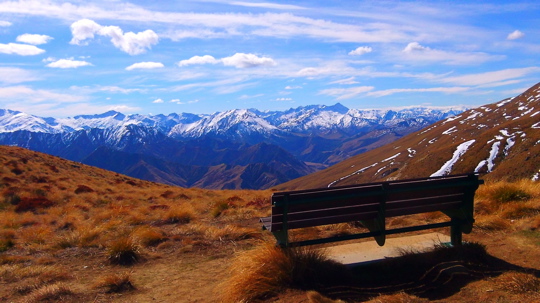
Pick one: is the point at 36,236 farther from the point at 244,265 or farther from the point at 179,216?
the point at 244,265

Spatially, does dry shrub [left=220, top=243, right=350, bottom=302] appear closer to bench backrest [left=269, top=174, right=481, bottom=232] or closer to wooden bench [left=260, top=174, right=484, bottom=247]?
wooden bench [left=260, top=174, right=484, bottom=247]

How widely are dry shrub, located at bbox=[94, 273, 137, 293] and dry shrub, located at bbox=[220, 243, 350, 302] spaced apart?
1.83 meters

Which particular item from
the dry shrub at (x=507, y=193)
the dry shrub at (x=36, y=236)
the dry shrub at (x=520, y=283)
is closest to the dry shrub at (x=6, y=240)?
the dry shrub at (x=36, y=236)

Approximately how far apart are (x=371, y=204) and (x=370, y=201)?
58 millimetres

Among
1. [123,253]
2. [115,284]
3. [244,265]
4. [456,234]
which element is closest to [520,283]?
[456,234]

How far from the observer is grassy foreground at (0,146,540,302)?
5.77 m

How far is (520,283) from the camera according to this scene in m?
5.46

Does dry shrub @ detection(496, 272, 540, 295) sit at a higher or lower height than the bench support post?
lower

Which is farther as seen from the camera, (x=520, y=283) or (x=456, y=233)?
(x=456, y=233)

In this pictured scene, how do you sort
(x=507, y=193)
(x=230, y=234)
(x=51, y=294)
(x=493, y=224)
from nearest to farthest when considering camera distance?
(x=51, y=294)
(x=493, y=224)
(x=230, y=234)
(x=507, y=193)

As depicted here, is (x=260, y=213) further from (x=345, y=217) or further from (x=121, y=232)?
(x=345, y=217)

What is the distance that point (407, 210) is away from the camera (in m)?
7.20

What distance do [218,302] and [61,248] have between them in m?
6.20

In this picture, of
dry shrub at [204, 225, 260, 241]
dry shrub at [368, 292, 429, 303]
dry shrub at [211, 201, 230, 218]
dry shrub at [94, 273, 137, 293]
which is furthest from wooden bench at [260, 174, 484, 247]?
dry shrub at [211, 201, 230, 218]
